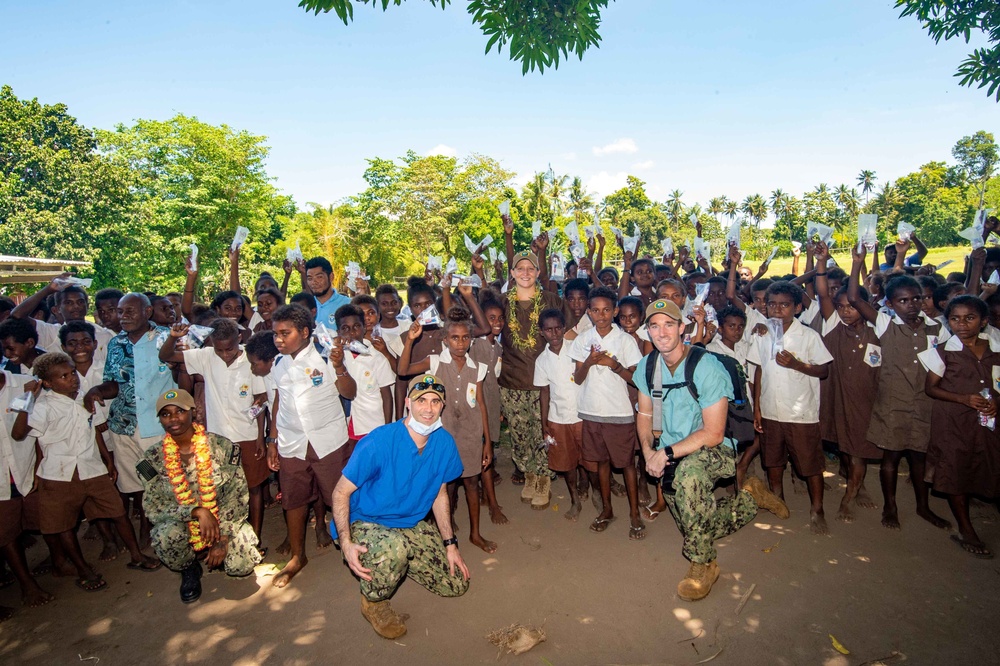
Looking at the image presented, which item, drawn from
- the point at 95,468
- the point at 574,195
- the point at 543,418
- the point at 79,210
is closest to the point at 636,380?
the point at 543,418

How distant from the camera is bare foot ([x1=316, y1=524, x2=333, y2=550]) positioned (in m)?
4.32

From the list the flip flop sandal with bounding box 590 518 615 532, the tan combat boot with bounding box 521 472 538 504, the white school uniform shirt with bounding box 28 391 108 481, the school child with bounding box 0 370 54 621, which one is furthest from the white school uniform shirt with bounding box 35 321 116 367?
the flip flop sandal with bounding box 590 518 615 532

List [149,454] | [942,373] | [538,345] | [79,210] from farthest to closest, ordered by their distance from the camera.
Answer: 1. [79,210]
2. [538,345]
3. [942,373]
4. [149,454]

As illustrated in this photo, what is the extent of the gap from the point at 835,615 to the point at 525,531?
221 cm

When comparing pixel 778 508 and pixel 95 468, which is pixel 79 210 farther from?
pixel 778 508

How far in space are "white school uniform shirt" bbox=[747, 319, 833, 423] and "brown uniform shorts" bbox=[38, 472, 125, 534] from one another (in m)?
5.29

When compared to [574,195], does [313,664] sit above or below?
below

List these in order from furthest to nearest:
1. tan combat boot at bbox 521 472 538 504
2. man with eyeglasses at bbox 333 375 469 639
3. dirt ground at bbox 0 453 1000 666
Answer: tan combat boot at bbox 521 472 538 504, man with eyeglasses at bbox 333 375 469 639, dirt ground at bbox 0 453 1000 666

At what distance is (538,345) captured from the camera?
488cm

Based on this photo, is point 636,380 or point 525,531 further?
point 525,531

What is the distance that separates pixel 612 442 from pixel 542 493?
1.04 m

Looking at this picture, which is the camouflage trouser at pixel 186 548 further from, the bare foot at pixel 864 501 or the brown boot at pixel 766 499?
the bare foot at pixel 864 501

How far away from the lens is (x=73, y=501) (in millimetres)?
3912

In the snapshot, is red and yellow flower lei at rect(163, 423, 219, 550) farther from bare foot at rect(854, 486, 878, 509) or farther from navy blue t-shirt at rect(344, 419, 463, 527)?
bare foot at rect(854, 486, 878, 509)
